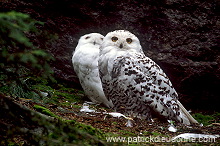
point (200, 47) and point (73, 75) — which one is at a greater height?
Answer: point (200, 47)

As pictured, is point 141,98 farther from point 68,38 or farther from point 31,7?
point 31,7

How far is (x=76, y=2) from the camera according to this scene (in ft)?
20.0

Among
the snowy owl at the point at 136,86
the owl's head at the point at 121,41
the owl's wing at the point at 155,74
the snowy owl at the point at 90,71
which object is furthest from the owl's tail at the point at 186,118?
the snowy owl at the point at 90,71

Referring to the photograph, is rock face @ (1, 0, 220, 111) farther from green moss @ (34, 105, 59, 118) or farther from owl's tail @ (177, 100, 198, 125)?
green moss @ (34, 105, 59, 118)

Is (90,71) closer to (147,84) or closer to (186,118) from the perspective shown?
(147,84)

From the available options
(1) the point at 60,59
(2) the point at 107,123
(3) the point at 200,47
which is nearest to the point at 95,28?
(1) the point at 60,59

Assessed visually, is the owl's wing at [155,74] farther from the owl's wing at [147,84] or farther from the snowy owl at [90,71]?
the snowy owl at [90,71]

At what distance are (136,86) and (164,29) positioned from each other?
2.62m

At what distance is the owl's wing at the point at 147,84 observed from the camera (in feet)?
12.3

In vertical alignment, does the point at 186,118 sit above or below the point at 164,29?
below

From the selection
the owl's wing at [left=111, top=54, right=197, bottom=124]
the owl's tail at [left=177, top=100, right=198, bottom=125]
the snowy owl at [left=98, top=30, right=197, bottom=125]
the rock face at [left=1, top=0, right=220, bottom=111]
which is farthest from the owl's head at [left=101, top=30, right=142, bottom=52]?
the rock face at [left=1, top=0, right=220, bottom=111]

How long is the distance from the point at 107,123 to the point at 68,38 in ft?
12.1

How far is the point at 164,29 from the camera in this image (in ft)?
19.4

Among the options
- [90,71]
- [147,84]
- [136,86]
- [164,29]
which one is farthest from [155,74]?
[164,29]
